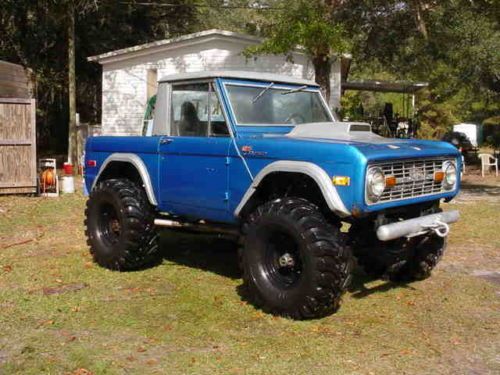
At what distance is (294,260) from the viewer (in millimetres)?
5266

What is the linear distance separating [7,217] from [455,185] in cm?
757

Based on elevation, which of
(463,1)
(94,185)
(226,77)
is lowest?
(94,185)

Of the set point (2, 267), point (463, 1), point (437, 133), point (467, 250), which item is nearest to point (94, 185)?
point (2, 267)

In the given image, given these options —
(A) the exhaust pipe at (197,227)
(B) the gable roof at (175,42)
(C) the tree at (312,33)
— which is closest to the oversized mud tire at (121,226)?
(A) the exhaust pipe at (197,227)

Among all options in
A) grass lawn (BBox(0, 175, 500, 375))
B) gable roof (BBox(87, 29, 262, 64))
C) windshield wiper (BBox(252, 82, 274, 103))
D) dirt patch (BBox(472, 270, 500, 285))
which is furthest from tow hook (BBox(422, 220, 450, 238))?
gable roof (BBox(87, 29, 262, 64))

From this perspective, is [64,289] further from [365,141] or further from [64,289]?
[365,141]

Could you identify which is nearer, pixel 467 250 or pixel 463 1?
pixel 467 250

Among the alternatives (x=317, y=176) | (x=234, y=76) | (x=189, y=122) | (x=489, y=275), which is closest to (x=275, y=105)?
(x=234, y=76)

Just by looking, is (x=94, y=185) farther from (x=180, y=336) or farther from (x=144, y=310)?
(x=180, y=336)

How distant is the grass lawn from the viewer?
428cm

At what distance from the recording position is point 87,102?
24.1m

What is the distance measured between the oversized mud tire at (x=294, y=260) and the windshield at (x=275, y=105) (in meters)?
1.12

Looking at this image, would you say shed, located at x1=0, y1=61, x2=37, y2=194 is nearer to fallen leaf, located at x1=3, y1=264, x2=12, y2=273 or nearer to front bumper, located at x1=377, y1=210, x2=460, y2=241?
fallen leaf, located at x1=3, y1=264, x2=12, y2=273

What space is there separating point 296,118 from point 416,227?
1864mm
